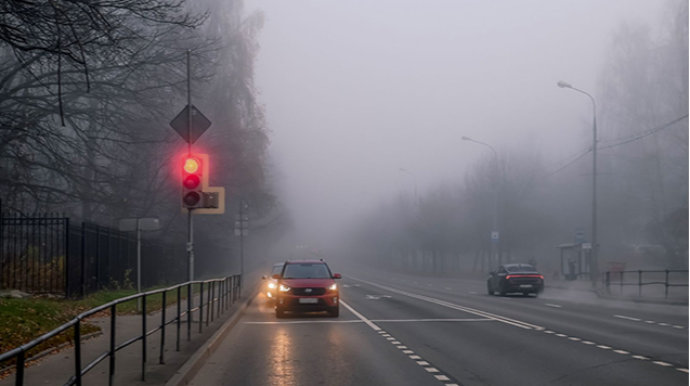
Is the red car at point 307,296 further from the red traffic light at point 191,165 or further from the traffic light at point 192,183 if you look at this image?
the red traffic light at point 191,165

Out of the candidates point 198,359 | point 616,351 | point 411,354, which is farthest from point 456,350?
point 198,359

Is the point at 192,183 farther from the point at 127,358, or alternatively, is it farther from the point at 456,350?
the point at 127,358

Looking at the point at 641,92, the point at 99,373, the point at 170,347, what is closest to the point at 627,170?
the point at 641,92

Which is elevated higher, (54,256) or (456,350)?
(54,256)

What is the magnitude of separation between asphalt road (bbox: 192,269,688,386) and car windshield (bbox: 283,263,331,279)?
1.16 m

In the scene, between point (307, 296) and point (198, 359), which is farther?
point (307, 296)

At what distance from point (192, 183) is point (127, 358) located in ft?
24.5

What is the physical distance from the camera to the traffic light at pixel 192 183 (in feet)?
51.8

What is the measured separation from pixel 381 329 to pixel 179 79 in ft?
36.1

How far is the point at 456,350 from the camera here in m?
13.5

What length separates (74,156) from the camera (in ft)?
76.9

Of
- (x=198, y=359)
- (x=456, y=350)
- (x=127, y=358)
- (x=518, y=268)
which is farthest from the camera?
(x=518, y=268)

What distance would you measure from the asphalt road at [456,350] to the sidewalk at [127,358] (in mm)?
580

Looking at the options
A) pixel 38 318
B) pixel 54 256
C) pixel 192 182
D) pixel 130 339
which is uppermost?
pixel 192 182
